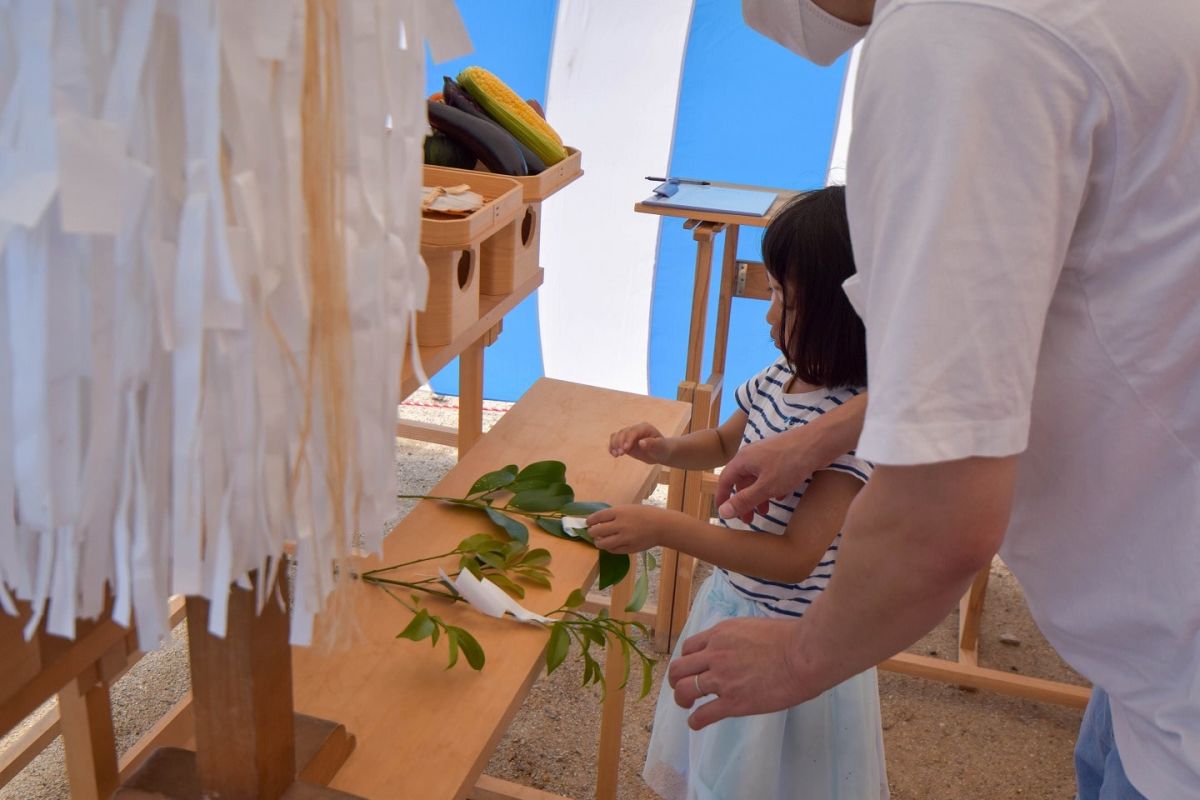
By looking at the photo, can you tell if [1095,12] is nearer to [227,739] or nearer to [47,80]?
[47,80]

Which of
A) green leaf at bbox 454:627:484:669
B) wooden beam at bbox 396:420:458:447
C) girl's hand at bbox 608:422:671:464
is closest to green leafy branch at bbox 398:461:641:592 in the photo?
girl's hand at bbox 608:422:671:464

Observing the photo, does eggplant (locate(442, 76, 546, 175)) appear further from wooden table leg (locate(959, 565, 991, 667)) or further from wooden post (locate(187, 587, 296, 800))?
wooden table leg (locate(959, 565, 991, 667))

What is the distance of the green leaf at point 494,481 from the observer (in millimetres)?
1307

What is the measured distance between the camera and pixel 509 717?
97cm

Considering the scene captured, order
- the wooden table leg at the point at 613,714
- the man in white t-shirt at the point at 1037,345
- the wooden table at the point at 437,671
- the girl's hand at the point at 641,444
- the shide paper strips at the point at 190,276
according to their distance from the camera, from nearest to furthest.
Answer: the shide paper strips at the point at 190,276, the man in white t-shirt at the point at 1037,345, the wooden table at the point at 437,671, the girl's hand at the point at 641,444, the wooden table leg at the point at 613,714

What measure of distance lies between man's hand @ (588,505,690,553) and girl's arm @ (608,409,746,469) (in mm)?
198

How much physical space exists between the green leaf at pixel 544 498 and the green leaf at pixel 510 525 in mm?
24

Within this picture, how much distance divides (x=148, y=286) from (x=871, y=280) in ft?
1.28

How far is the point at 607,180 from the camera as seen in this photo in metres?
2.95

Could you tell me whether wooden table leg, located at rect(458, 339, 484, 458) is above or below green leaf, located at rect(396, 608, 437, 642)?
below

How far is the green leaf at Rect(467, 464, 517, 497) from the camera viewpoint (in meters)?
1.31

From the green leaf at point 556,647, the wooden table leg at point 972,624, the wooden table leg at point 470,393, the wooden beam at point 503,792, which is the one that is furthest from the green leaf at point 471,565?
the wooden table leg at point 972,624

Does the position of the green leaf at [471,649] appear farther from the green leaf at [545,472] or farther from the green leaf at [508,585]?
the green leaf at [545,472]

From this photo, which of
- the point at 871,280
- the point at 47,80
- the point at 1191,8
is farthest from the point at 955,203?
the point at 47,80
